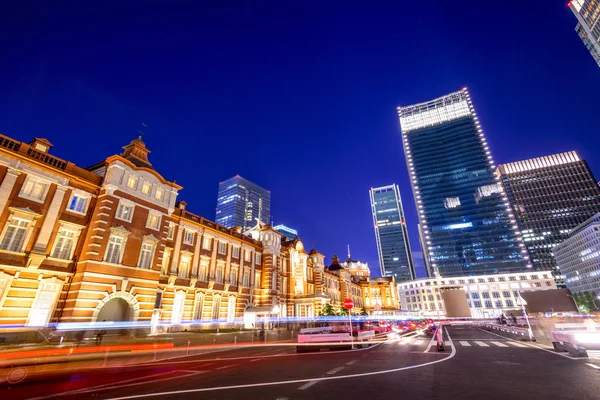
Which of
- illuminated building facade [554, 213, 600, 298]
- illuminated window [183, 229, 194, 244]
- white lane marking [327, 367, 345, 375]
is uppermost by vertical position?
illuminated building facade [554, 213, 600, 298]

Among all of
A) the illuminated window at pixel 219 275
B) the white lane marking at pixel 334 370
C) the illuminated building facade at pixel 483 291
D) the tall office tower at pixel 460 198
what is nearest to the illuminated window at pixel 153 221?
the illuminated window at pixel 219 275

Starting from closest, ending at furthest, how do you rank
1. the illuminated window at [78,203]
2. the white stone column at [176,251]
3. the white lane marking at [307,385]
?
the white lane marking at [307,385] → the illuminated window at [78,203] → the white stone column at [176,251]

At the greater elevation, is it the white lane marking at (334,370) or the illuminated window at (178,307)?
the illuminated window at (178,307)

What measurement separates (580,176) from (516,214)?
3515cm

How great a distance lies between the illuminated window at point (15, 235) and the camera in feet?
61.4

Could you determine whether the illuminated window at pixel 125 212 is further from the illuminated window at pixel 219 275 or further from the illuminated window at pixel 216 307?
the illuminated window at pixel 216 307

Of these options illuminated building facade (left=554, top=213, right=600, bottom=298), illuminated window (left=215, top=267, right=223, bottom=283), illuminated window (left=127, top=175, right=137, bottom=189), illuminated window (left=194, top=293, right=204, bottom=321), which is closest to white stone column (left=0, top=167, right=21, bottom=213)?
illuminated window (left=127, top=175, right=137, bottom=189)

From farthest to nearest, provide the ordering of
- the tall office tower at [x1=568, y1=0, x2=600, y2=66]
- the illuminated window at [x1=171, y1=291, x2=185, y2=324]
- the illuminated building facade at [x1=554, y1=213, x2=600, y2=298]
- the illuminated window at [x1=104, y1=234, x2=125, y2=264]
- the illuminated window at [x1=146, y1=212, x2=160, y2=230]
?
the illuminated building facade at [x1=554, y1=213, x2=600, y2=298] < the tall office tower at [x1=568, y1=0, x2=600, y2=66] < the illuminated window at [x1=171, y1=291, x2=185, y2=324] < the illuminated window at [x1=146, y1=212, x2=160, y2=230] < the illuminated window at [x1=104, y1=234, x2=125, y2=264]

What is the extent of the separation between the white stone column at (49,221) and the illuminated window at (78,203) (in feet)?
2.85

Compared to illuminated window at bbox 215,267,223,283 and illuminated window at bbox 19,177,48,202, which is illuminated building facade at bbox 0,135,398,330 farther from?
illuminated window at bbox 215,267,223,283

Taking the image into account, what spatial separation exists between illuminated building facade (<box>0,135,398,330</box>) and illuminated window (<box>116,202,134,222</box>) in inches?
3.3

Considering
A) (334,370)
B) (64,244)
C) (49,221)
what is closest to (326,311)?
(64,244)

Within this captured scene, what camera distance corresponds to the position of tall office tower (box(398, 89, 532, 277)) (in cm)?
13016

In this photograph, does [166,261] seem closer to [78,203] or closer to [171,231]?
[171,231]
